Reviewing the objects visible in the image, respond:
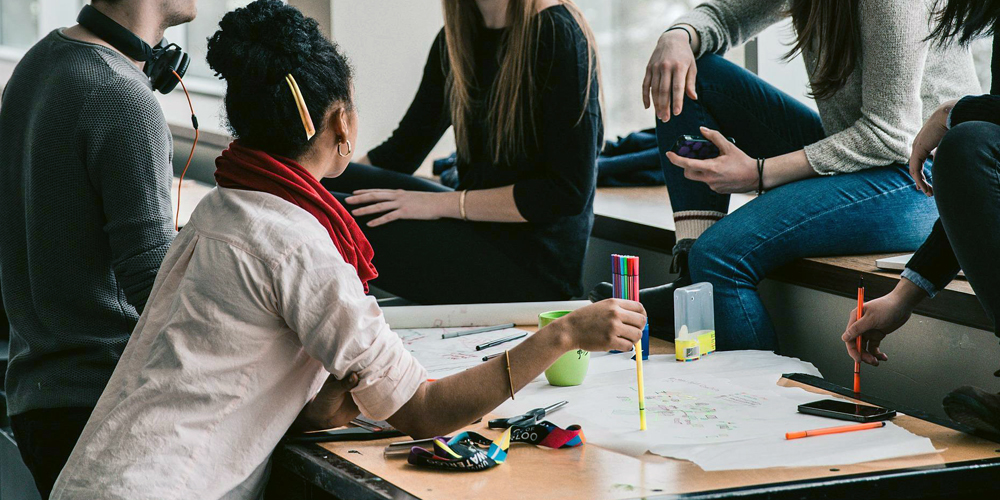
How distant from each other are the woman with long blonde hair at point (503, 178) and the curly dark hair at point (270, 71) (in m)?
0.87

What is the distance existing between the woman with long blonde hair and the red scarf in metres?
0.89

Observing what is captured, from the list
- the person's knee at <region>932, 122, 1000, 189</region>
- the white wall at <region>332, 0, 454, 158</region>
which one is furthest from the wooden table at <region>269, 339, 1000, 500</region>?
the white wall at <region>332, 0, 454, 158</region>

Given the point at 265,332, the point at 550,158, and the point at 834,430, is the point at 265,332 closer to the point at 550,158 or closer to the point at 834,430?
the point at 834,430

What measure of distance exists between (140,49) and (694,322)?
36.6 inches

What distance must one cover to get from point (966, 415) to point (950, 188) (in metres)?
0.27

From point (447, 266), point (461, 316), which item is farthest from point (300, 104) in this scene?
point (447, 266)

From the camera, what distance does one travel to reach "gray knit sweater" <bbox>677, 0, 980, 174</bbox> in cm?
157

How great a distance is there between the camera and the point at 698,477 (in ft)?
3.13

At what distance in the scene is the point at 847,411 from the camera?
1.14 meters

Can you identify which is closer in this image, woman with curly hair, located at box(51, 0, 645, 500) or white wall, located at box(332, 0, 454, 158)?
woman with curly hair, located at box(51, 0, 645, 500)

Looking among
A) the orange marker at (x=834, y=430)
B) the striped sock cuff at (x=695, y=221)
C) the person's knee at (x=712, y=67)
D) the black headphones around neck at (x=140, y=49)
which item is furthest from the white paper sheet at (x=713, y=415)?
the black headphones around neck at (x=140, y=49)

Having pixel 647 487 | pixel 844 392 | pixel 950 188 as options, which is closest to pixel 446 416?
pixel 647 487

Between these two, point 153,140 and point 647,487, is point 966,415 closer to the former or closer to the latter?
point 647,487

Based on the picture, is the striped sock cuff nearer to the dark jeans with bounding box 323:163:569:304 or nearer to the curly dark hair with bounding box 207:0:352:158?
the dark jeans with bounding box 323:163:569:304
